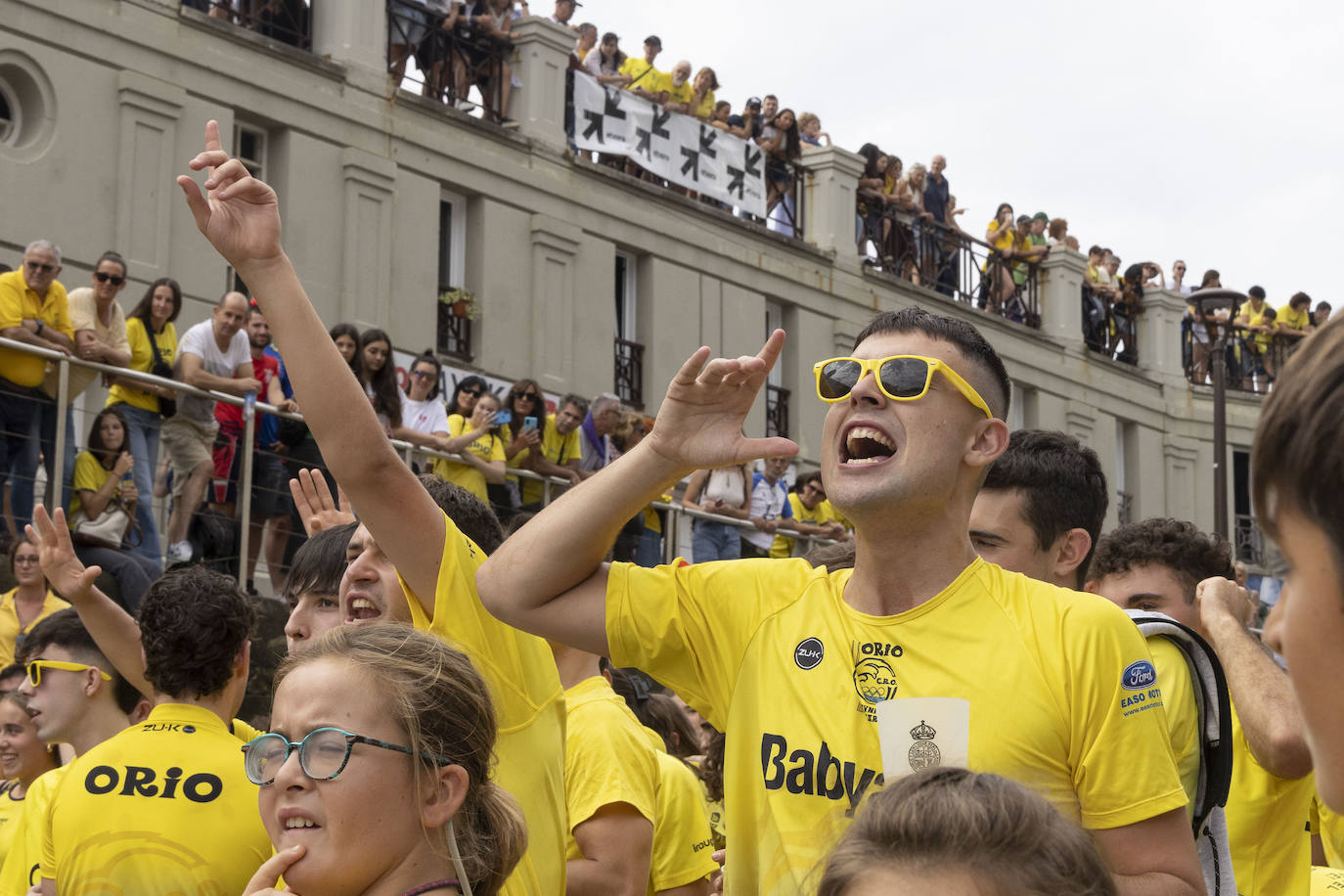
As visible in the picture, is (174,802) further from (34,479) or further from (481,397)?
(481,397)

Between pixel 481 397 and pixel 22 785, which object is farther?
pixel 481 397

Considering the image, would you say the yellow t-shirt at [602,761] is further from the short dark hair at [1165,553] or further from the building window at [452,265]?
the building window at [452,265]

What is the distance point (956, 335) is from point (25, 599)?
7589 mm

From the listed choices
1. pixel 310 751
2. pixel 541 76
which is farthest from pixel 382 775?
pixel 541 76

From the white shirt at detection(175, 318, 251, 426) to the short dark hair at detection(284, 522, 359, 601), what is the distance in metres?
7.22

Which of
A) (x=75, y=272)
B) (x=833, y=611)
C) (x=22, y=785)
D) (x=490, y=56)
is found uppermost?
(x=490, y=56)

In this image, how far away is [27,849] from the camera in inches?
194

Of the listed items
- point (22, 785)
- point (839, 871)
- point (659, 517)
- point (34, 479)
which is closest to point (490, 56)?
point (659, 517)

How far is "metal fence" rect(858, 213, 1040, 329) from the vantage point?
26422 millimetres

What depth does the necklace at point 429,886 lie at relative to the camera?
10.6ft

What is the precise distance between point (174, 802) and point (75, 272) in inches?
512

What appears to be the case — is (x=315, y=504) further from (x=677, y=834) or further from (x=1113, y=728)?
(x=1113, y=728)

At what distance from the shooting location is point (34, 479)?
10.8 metres

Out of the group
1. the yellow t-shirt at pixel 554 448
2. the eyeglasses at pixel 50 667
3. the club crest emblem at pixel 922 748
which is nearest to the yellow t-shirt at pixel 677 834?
the eyeglasses at pixel 50 667
